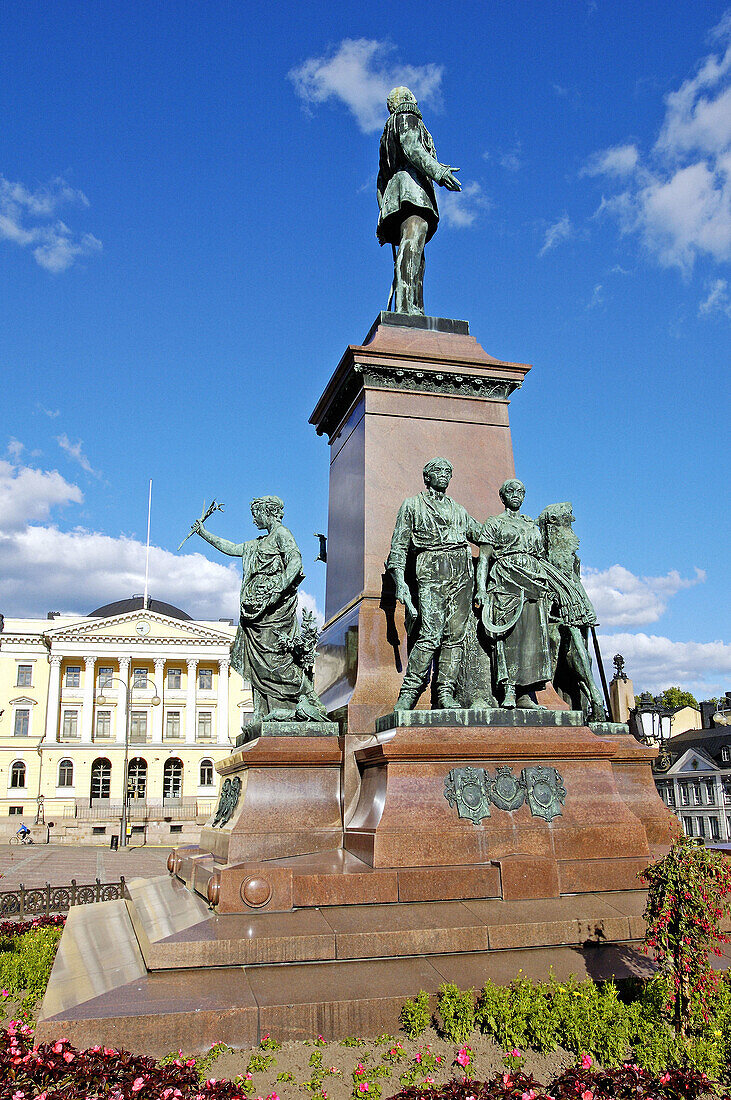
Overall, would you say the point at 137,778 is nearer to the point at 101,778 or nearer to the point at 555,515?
the point at 101,778

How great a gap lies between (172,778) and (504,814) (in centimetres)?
7410

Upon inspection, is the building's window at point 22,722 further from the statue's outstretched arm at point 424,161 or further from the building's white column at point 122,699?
the statue's outstretched arm at point 424,161

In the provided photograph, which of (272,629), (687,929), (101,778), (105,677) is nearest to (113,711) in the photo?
(105,677)

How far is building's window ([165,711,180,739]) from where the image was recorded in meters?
78.1

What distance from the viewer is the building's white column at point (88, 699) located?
75.7 m

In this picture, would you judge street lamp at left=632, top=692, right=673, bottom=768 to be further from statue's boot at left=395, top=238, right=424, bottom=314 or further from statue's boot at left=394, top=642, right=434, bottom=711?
statue's boot at left=395, top=238, right=424, bottom=314

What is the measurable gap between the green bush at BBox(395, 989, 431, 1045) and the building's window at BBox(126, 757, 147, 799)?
73.9 metres

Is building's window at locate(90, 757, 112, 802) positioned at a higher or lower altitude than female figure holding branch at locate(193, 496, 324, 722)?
lower

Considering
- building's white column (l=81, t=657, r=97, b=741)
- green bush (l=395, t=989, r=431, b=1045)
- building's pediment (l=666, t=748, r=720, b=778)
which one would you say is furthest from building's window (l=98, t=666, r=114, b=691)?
green bush (l=395, t=989, r=431, b=1045)

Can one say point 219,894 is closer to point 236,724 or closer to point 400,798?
point 400,798

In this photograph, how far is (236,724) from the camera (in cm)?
7919

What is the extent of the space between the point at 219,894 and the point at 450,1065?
2026mm

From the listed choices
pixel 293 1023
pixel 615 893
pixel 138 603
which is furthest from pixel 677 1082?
pixel 138 603

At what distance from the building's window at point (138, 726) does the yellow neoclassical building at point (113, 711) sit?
0.32 ft
